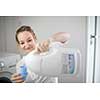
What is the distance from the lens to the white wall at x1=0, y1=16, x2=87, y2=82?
1137 mm

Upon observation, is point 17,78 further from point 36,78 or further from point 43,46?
point 43,46

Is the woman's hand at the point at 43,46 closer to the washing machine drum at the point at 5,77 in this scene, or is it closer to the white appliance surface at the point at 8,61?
the white appliance surface at the point at 8,61

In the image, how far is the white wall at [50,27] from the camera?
3.73 ft

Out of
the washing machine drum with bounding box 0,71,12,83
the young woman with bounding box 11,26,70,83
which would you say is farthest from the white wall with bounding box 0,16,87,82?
the washing machine drum with bounding box 0,71,12,83

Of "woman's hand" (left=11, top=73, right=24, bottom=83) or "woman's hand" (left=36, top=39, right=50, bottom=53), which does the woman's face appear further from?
"woman's hand" (left=11, top=73, right=24, bottom=83)

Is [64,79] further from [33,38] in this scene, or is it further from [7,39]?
[7,39]

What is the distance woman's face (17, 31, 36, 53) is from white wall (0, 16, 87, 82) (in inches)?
1.7

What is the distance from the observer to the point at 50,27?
3.75ft

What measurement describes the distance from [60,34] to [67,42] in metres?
0.07

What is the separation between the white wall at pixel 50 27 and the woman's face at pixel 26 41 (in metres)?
0.04

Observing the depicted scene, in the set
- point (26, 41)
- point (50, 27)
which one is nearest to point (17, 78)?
point (26, 41)

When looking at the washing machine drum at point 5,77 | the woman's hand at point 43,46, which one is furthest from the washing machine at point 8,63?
the woman's hand at point 43,46
